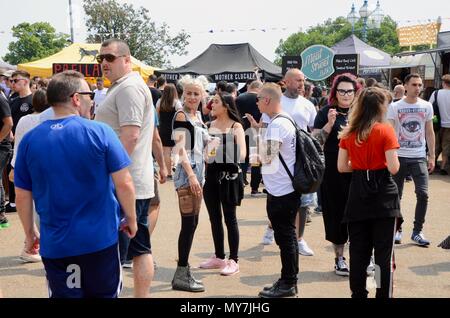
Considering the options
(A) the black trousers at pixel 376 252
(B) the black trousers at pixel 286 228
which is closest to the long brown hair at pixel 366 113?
(A) the black trousers at pixel 376 252

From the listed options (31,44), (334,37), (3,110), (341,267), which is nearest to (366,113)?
(341,267)

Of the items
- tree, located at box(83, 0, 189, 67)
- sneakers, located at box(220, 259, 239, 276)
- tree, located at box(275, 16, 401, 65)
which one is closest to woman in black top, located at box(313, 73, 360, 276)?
sneakers, located at box(220, 259, 239, 276)

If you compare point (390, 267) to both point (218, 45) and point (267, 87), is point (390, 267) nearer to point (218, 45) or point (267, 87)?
point (267, 87)

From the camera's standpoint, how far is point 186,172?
5.16 m

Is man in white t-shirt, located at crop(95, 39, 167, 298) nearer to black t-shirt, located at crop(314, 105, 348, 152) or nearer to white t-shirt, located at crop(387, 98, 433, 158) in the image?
black t-shirt, located at crop(314, 105, 348, 152)

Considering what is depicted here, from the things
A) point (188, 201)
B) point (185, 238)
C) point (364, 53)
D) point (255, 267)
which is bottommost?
point (255, 267)

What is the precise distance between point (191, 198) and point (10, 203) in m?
5.15

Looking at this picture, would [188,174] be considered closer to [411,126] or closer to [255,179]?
[411,126]

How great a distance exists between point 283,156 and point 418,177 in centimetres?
259

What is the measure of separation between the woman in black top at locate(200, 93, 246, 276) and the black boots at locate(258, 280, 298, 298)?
0.77 metres

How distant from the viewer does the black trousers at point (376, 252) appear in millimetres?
4324

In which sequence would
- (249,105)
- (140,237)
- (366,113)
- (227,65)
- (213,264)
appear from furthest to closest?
(227,65)
(249,105)
(213,264)
(366,113)
(140,237)

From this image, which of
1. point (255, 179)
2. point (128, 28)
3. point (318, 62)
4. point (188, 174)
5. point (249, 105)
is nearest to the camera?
point (188, 174)
